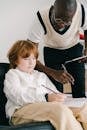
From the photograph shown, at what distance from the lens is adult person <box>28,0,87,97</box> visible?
5.80 feet

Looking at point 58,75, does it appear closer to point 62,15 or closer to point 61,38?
point 61,38

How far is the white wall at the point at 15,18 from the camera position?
2.98m

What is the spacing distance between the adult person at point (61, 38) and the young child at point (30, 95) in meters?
0.16

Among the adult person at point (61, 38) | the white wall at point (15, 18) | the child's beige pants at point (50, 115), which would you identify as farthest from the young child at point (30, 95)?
the white wall at point (15, 18)

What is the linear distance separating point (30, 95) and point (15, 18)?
5.26ft

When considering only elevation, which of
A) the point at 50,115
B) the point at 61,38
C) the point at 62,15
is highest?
the point at 62,15

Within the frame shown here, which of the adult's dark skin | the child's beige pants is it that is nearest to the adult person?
the adult's dark skin

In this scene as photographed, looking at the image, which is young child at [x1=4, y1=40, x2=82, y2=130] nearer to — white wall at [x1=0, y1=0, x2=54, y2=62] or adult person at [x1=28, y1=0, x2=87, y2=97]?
adult person at [x1=28, y1=0, x2=87, y2=97]

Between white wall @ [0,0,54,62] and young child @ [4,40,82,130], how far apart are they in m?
1.29

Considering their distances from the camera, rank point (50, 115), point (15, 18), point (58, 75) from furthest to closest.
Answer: point (15, 18), point (58, 75), point (50, 115)

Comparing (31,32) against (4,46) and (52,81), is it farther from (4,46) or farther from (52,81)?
(4,46)

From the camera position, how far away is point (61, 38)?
1888mm

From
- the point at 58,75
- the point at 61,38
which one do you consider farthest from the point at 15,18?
the point at 58,75

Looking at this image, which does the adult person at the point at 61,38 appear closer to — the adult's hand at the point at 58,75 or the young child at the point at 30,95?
the adult's hand at the point at 58,75
